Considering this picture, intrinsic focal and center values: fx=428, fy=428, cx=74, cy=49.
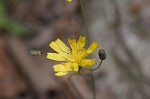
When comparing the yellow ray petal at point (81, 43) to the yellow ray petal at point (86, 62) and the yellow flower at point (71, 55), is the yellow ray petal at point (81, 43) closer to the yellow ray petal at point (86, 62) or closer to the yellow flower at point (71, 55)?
the yellow flower at point (71, 55)

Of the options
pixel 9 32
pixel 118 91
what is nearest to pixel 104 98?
pixel 118 91

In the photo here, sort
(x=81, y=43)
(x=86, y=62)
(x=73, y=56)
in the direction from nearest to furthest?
1. (x=86, y=62)
2. (x=81, y=43)
3. (x=73, y=56)

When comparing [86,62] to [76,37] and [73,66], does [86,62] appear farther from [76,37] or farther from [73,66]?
[76,37]

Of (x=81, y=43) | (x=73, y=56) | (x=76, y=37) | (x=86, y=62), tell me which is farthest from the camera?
(x=76, y=37)

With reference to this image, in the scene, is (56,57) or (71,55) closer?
(56,57)

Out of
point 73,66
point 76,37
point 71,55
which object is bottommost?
point 73,66

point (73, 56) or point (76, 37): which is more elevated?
point (76, 37)

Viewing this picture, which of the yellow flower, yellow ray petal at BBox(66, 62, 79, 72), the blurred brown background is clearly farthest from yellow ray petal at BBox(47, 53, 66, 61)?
the blurred brown background

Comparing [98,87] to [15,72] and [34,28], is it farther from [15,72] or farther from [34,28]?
[34,28]

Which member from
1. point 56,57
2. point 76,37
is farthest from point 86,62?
point 76,37
